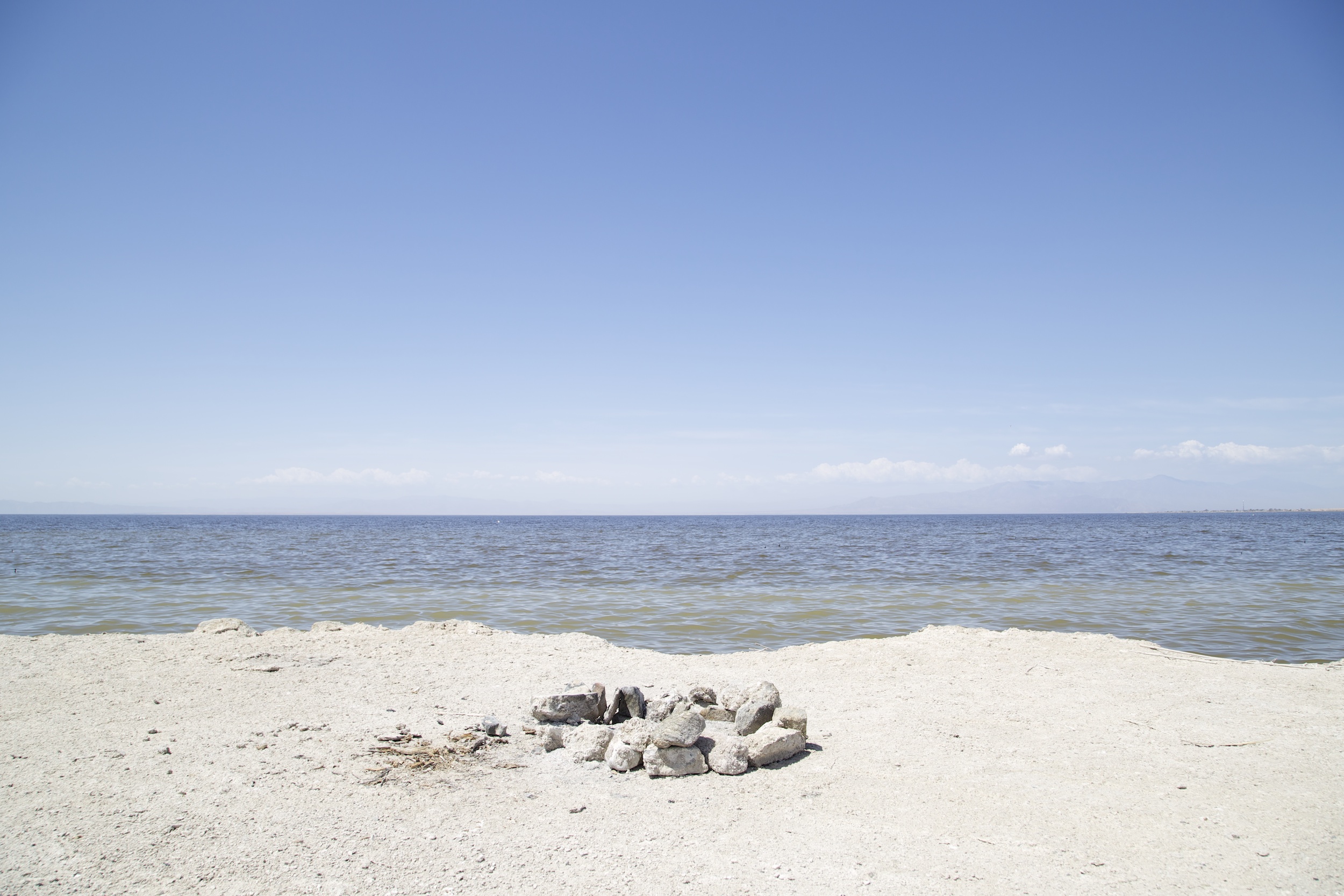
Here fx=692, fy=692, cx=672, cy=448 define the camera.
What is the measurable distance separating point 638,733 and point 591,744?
393mm

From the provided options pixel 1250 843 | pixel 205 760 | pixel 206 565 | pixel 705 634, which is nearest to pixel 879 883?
pixel 1250 843

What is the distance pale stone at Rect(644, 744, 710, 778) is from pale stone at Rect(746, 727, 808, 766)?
410 millimetres

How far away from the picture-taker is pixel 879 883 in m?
3.80

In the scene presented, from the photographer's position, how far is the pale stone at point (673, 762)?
17.4 ft

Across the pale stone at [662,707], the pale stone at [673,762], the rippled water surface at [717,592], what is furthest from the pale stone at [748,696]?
the rippled water surface at [717,592]

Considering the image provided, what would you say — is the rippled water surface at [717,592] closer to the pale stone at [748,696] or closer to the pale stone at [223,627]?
the pale stone at [223,627]

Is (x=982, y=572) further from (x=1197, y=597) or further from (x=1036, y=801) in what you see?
(x=1036, y=801)

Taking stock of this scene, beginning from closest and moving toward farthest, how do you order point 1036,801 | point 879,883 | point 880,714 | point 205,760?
point 879,883, point 1036,801, point 205,760, point 880,714

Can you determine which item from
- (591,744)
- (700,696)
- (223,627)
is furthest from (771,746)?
(223,627)

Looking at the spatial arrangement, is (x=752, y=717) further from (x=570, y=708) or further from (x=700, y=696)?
(x=570, y=708)

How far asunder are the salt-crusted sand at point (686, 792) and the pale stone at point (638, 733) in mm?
297

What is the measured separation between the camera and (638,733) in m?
5.75

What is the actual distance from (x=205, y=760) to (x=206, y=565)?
20.8m

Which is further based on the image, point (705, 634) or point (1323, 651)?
point (705, 634)
